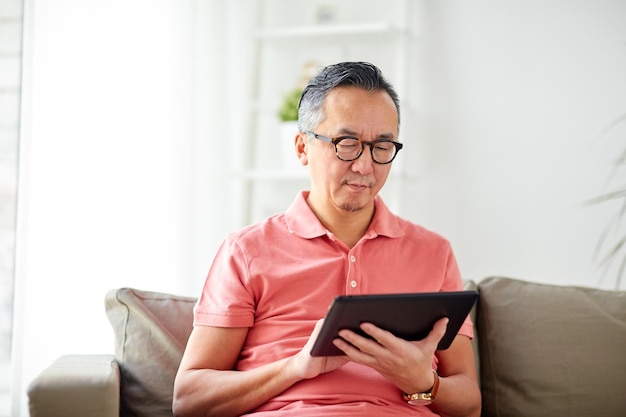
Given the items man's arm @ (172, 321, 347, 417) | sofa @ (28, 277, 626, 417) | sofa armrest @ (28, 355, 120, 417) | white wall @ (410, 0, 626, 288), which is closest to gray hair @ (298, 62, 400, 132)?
man's arm @ (172, 321, 347, 417)

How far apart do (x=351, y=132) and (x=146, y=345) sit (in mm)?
708

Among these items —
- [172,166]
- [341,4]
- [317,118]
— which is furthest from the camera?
[341,4]

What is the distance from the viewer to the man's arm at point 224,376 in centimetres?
157

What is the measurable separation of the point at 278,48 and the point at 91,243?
1224 millimetres

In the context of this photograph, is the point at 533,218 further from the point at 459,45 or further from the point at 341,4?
the point at 341,4

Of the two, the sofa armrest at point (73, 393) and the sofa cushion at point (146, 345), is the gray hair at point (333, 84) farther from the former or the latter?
the sofa armrest at point (73, 393)

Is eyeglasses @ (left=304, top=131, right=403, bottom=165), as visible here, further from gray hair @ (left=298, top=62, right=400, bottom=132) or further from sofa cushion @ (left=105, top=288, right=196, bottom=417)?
sofa cushion @ (left=105, top=288, right=196, bottom=417)

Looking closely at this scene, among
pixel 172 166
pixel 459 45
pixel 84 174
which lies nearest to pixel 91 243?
pixel 84 174

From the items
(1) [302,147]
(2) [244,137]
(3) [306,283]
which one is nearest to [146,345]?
(3) [306,283]

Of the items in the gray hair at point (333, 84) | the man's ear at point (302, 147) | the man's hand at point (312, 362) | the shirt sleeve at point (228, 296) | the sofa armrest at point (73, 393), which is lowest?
the sofa armrest at point (73, 393)

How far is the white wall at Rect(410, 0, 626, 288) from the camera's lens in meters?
2.68

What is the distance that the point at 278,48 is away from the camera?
3.10 meters

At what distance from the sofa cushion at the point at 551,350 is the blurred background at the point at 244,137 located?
0.65m

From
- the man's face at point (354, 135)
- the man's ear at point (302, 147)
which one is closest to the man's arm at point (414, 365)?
the man's face at point (354, 135)
